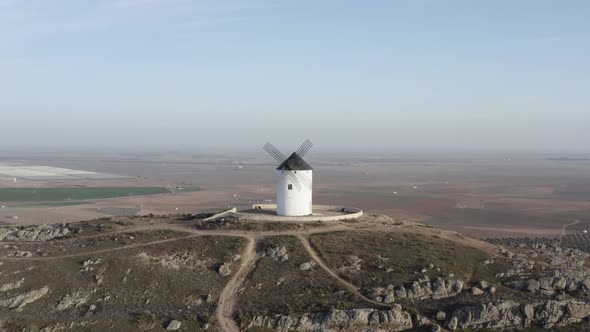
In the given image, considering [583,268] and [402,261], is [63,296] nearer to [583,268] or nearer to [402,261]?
[402,261]

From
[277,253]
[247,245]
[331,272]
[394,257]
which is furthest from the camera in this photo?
[247,245]

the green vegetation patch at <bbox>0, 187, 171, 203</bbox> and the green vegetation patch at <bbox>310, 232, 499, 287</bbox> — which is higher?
the green vegetation patch at <bbox>310, 232, 499, 287</bbox>

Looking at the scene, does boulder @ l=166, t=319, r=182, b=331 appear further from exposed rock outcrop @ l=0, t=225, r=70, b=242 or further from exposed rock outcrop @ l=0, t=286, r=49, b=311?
exposed rock outcrop @ l=0, t=225, r=70, b=242

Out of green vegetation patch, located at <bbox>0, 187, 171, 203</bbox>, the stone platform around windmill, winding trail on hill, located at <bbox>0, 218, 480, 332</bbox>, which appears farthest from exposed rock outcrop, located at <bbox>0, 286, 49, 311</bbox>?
green vegetation patch, located at <bbox>0, 187, 171, 203</bbox>

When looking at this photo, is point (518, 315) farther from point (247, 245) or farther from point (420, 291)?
point (247, 245)

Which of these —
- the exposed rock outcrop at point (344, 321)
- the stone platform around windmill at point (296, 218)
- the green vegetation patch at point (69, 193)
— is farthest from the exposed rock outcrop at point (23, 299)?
the green vegetation patch at point (69, 193)

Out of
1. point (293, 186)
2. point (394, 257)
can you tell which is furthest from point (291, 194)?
point (394, 257)
